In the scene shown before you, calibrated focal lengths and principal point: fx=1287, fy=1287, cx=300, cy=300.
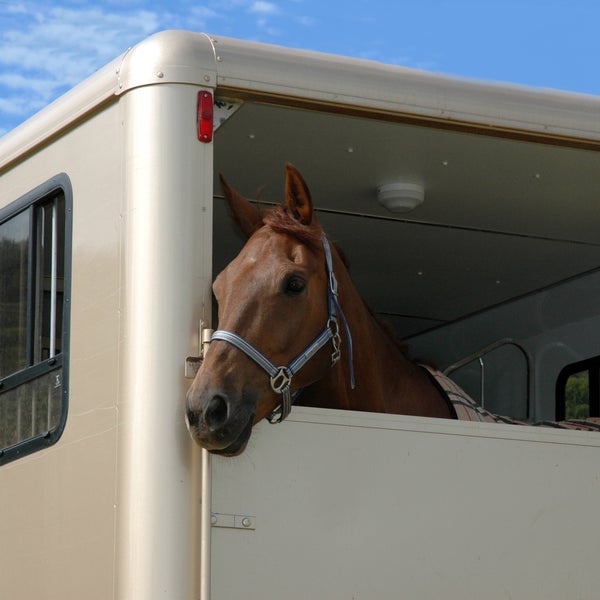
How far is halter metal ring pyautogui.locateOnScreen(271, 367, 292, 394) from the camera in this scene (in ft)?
12.5

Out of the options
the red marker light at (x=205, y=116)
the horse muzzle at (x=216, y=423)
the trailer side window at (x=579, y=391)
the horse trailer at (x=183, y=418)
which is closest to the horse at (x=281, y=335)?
the horse muzzle at (x=216, y=423)

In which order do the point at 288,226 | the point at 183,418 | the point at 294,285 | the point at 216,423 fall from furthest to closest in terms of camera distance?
the point at 288,226 → the point at 294,285 → the point at 183,418 → the point at 216,423

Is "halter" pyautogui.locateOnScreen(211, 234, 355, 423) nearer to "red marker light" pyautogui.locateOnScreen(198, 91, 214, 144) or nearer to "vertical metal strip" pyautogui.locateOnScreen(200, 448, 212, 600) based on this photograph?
"vertical metal strip" pyautogui.locateOnScreen(200, 448, 212, 600)

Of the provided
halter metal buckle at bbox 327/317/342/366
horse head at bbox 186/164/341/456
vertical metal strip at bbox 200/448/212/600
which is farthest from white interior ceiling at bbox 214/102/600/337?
vertical metal strip at bbox 200/448/212/600

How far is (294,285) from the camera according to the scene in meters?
4.00

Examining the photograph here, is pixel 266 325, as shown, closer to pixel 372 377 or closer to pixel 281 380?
pixel 281 380

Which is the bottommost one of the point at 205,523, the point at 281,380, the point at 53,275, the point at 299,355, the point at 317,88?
the point at 205,523

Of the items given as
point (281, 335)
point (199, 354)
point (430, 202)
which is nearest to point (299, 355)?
point (281, 335)

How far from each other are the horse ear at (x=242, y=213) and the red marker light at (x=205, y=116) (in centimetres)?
36

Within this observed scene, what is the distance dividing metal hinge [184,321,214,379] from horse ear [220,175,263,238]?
1.84 feet

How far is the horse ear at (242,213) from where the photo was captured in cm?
427

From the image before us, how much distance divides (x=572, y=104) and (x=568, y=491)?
4.31 feet

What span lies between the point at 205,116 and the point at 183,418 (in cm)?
93

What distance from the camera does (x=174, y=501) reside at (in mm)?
3604
